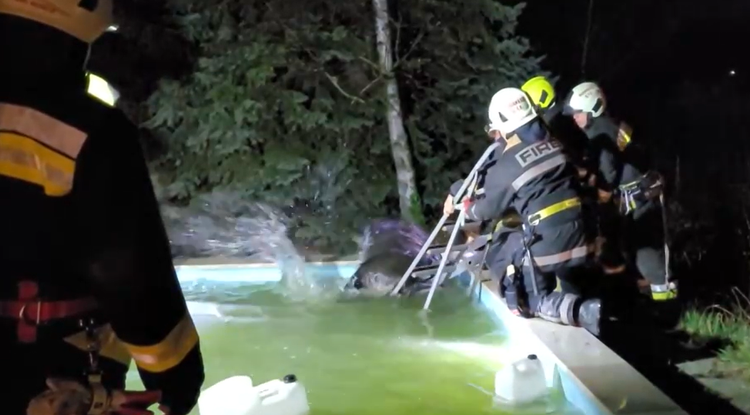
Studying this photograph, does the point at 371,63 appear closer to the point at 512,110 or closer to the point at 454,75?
the point at 454,75

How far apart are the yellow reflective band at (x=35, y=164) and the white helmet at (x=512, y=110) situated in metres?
4.01

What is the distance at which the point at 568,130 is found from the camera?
612 centimetres

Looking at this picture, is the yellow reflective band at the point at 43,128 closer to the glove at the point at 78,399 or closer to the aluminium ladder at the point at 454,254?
the glove at the point at 78,399

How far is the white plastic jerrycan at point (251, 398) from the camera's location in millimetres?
3707

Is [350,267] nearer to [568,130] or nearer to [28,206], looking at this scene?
[568,130]

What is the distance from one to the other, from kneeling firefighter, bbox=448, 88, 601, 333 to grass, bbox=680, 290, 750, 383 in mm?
861

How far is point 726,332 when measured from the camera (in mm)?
5355

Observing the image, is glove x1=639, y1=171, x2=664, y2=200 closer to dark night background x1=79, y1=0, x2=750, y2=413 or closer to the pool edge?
the pool edge

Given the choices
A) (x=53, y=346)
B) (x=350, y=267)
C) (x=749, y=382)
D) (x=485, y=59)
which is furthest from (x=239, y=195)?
(x=53, y=346)

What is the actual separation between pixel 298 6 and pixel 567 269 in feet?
18.4

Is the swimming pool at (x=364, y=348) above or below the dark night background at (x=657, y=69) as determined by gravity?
below

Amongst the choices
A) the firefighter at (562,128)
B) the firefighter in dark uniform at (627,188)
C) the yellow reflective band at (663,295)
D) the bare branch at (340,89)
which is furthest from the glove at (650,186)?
the bare branch at (340,89)

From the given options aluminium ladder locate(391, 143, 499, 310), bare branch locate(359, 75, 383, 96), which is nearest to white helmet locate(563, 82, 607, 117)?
aluminium ladder locate(391, 143, 499, 310)

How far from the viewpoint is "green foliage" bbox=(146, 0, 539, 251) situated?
988 centimetres
